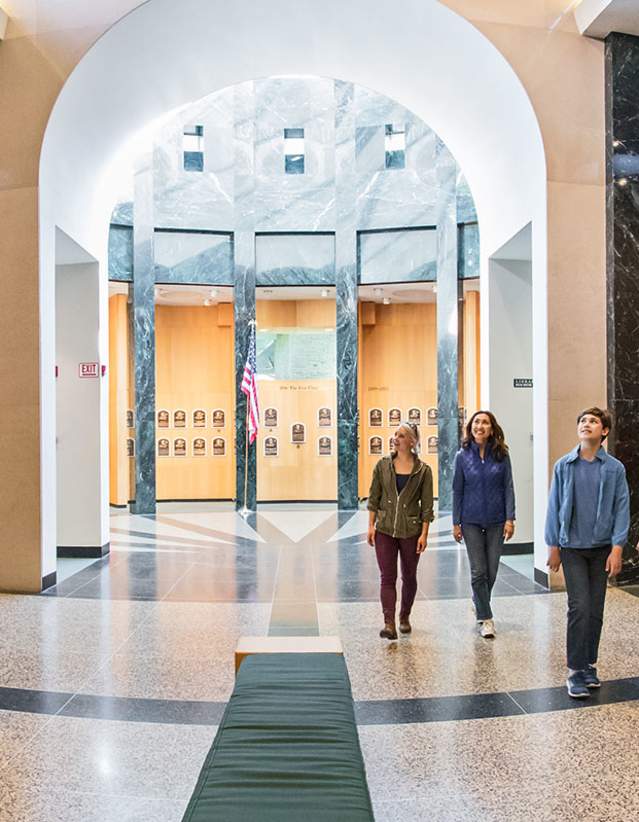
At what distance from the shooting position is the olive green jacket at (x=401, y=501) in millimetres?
5270

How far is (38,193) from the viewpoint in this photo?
7.08 metres

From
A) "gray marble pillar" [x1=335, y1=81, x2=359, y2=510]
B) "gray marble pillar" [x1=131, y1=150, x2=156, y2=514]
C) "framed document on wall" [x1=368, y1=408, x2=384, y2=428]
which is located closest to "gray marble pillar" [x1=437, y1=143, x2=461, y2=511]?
"gray marble pillar" [x1=335, y1=81, x2=359, y2=510]

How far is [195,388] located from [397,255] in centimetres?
Result: 563

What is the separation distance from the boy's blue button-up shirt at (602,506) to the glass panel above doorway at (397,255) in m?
10.1

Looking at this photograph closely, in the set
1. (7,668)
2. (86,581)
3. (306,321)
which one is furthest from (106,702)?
(306,321)

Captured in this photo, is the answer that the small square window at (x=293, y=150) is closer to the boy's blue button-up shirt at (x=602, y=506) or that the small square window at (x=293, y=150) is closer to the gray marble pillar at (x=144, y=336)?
the gray marble pillar at (x=144, y=336)

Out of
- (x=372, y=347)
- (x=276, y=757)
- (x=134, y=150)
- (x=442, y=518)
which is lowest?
(x=442, y=518)

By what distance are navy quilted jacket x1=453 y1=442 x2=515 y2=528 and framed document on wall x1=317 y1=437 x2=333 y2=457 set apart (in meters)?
10.00

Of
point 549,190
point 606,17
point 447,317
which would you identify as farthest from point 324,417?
point 606,17

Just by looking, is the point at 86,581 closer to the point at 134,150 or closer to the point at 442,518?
the point at 134,150

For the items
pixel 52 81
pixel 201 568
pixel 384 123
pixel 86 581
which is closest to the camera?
pixel 52 81

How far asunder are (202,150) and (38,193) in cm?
781

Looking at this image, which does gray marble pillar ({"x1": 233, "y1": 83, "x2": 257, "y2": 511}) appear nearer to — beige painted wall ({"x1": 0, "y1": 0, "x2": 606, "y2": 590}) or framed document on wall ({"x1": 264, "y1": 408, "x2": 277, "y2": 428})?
framed document on wall ({"x1": 264, "y1": 408, "x2": 277, "y2": 428})

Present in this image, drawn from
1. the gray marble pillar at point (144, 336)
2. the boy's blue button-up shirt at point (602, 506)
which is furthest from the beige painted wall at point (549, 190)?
the gray marble pillar at point (144, 336)
